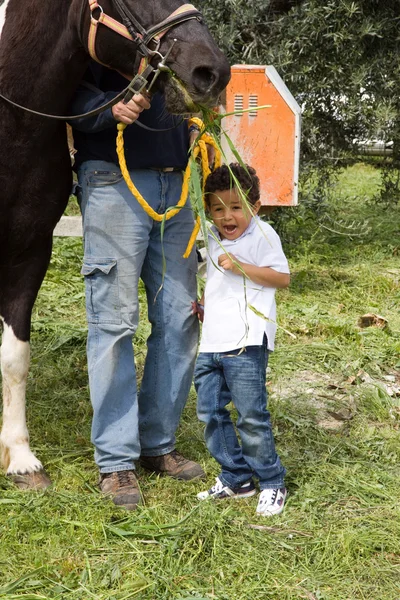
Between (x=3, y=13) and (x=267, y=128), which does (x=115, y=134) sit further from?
(x=267, y=128)

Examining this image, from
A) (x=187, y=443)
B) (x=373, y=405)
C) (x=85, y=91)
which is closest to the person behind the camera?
(x=85, y=91)

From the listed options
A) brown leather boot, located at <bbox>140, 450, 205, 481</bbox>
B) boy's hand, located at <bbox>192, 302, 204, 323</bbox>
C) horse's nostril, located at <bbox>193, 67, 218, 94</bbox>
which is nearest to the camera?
horse's nostril, located at <bbox>193, 67, 218, 94</bbox>

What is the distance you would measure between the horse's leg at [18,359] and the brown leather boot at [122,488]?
0.30 m

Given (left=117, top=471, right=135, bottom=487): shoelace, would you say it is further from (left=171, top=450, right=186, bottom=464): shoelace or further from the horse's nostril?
the horse's nostril

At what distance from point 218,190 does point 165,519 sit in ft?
4.19

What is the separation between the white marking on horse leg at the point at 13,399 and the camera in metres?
3.78

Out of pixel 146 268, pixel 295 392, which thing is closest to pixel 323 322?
pixel 295 392

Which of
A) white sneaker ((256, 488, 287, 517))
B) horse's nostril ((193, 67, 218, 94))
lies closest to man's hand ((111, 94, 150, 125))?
horse's nostril ((193, 67, 218, 94))

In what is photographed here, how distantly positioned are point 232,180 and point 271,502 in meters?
1.27

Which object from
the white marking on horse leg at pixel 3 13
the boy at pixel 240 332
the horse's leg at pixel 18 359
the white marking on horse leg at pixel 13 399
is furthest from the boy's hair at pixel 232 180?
the white marking on horse leg at pixel 13 399

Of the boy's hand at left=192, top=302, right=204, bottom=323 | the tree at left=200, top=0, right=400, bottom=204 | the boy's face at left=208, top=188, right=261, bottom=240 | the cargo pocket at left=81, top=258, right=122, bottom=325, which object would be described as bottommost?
the boy's hand at left=192, top=302, right=204, bottom=323

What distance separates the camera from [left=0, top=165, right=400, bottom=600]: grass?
2.84m

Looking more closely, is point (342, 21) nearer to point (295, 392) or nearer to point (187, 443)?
point (295, 392)

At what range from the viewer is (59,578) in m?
2.84
